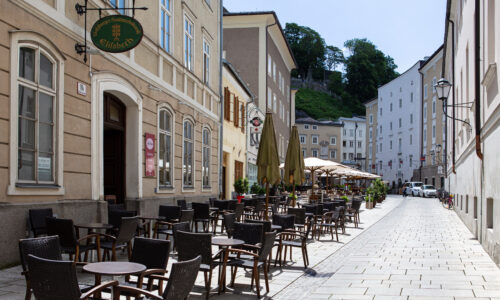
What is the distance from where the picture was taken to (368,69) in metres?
97.6

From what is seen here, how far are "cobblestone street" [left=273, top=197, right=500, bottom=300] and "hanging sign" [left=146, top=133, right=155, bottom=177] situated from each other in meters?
5.33

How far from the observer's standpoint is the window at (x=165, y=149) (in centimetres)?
1455

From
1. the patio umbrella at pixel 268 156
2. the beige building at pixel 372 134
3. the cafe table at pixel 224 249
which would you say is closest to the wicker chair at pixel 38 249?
the cafe table at pixel 224 249

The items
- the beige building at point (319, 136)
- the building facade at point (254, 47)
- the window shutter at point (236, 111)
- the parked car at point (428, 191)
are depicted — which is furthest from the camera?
the beige building at point (319, 136)

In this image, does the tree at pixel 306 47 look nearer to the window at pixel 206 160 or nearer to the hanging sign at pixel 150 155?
the window at pixel 206 160

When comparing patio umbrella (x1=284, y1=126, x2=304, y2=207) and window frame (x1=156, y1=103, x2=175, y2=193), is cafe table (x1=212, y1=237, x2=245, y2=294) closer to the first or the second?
patio umbrella (x1=284, y1=126, x2=304, y2=207)

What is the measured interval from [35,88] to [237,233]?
158 inches

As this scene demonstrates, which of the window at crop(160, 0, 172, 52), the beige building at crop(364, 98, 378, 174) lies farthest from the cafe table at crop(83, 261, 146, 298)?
the beige building at crop(364, 98, 378, 174)

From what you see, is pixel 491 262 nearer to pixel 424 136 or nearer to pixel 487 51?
pixel 487 51

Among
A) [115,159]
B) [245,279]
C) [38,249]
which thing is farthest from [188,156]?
[38,249]

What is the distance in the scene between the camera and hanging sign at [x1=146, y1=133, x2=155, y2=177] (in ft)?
44.1

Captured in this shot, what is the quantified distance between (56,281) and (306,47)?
321 feet

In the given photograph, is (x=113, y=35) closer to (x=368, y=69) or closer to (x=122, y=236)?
(x=122, y=236)

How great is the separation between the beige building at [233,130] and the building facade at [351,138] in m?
70.9
